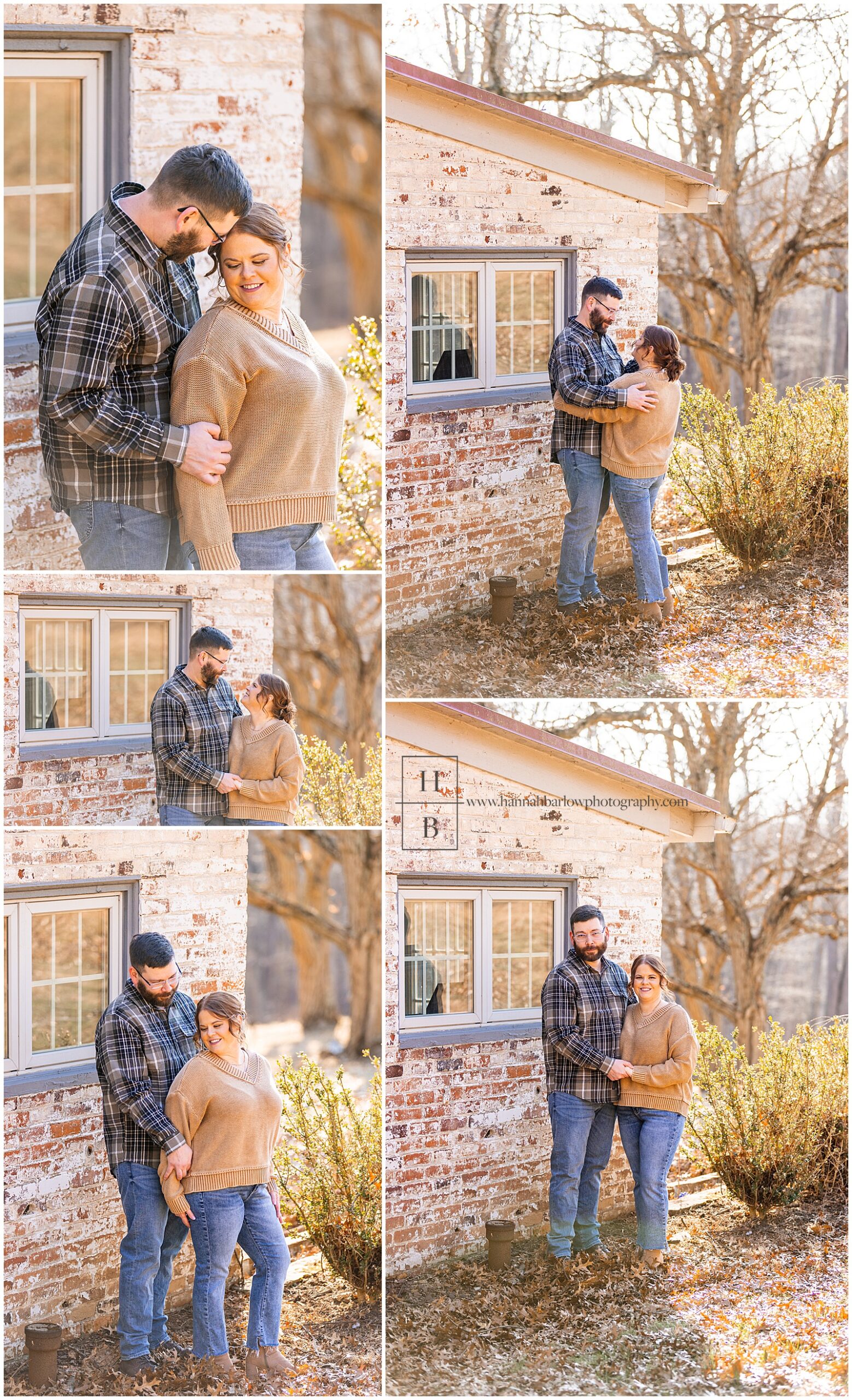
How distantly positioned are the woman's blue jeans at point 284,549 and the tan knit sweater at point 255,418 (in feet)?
0.13

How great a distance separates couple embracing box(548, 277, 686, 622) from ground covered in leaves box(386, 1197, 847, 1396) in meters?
2.53

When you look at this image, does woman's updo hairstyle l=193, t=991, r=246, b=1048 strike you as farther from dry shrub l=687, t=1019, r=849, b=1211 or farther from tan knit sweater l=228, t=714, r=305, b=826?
dry shrub l=687, t=1019, r=849, b=1211

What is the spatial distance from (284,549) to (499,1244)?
2.71 metres

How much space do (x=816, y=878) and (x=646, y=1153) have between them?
487 centimetres

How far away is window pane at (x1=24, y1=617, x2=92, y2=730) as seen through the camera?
4324mm

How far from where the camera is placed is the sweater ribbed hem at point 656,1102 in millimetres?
4344

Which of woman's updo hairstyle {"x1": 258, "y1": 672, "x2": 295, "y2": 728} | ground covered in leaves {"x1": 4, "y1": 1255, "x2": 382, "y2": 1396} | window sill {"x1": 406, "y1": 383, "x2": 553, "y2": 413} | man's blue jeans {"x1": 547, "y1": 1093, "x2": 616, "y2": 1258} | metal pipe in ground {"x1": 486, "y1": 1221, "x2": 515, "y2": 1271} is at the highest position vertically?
window sill {"x1": 406, "y1": 383, "x2": 553, "y2": 413}

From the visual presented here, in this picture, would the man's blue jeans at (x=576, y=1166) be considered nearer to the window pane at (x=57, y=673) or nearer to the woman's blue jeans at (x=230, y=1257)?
the woman's blue jeans at (x=230, y=1257)

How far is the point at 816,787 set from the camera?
8281mm

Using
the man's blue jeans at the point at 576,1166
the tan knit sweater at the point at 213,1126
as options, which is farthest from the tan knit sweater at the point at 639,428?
the tan knit sweater at the point at 213,1126

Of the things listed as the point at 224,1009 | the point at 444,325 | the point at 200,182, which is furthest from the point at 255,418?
the point at 224,1009

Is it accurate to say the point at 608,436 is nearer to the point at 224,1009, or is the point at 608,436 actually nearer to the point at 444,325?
the point at 444,325

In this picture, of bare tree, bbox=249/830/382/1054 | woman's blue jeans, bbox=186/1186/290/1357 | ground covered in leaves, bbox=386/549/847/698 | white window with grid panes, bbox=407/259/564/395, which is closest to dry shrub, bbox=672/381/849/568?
ground covered in leaves, bbox=386/549/847/698

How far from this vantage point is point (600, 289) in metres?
4.39
